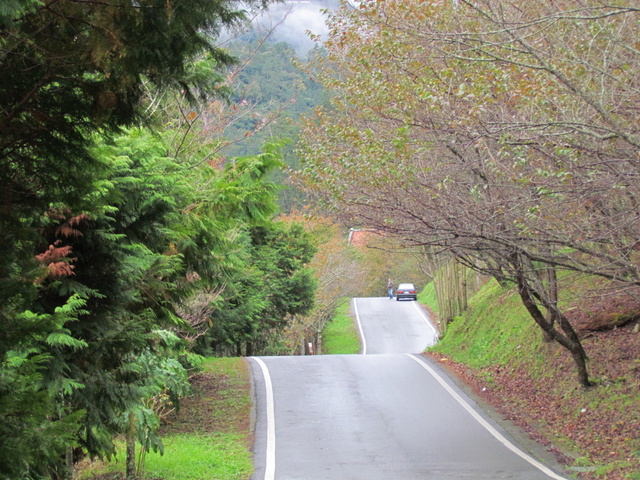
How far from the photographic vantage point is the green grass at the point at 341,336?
3962 centimetres

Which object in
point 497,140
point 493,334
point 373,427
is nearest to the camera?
point 497,140

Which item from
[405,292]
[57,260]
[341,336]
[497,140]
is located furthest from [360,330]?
[57,260]

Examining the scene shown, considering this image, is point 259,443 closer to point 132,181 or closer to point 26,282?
point 132,181

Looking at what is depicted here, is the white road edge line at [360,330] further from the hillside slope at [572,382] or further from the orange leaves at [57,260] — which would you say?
the orange leaves at [57,260]

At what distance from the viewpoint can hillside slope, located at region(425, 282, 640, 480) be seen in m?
9.73

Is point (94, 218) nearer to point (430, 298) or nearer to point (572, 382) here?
point (572, 382)

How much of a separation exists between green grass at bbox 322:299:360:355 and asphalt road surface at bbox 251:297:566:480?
2016 centimetres

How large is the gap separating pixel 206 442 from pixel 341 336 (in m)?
32.6

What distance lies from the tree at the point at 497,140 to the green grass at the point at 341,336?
2807 centimetres

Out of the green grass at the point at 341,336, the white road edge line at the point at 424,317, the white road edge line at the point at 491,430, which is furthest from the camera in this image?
the white road edge line at the point at 424,317

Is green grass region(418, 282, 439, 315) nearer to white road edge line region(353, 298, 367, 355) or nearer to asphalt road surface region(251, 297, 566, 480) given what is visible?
white road edge line region(353, 298, 367, 355)

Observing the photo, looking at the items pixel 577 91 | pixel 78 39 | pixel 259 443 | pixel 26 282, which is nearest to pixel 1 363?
pixel 26 282

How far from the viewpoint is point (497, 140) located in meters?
8.24

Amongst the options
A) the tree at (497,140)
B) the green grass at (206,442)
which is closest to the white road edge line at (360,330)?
the green grass at (206,442)
